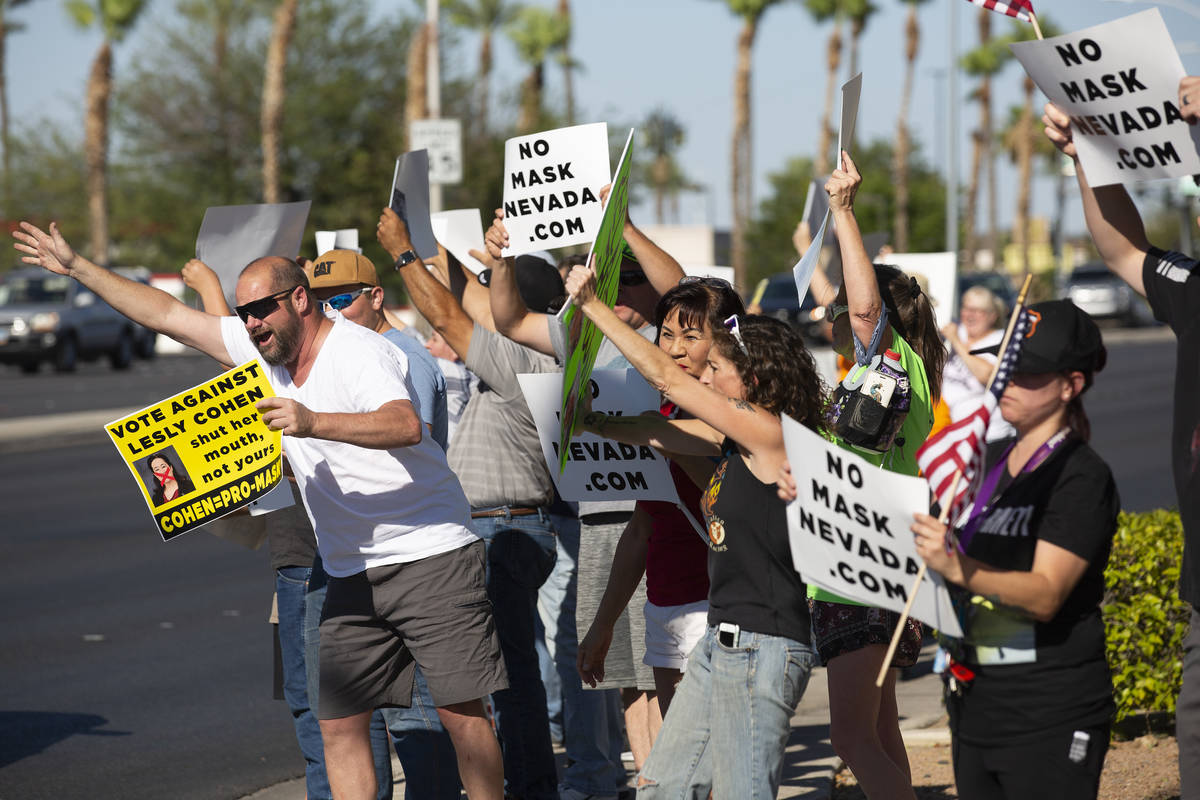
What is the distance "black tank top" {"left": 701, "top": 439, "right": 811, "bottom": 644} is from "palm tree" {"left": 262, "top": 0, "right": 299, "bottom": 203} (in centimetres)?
2989

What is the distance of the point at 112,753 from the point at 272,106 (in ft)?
92.5

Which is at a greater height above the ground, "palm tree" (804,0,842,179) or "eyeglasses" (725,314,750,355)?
"palm tree" (804,0,842,179)

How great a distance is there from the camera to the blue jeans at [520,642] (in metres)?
5.29

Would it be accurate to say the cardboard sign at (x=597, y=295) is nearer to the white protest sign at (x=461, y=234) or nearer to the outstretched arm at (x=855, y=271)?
the outstretched arm at (x=855, y=271)

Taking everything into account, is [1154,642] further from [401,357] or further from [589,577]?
[401,357]

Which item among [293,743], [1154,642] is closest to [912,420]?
[1154,642]

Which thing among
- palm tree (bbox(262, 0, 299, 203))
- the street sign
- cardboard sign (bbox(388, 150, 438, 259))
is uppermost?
palm tree (bbox(262, 0, 299, 203))

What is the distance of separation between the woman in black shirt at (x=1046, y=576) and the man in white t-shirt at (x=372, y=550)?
1.76 m

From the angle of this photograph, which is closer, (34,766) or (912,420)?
(912,420)

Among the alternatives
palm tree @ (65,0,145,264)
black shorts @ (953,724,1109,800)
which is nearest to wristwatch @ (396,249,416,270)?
black shorts @ (953,724,1109,800)

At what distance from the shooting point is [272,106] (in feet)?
108

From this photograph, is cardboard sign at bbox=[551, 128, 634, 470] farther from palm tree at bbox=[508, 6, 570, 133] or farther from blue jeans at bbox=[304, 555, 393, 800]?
palm tree at bbox=[508, 6, 570, 133]

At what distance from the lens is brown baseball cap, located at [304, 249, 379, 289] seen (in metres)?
5.42

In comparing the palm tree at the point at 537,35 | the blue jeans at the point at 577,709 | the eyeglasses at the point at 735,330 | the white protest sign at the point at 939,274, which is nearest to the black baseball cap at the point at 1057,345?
the eyeglasses at the point at 735,330
